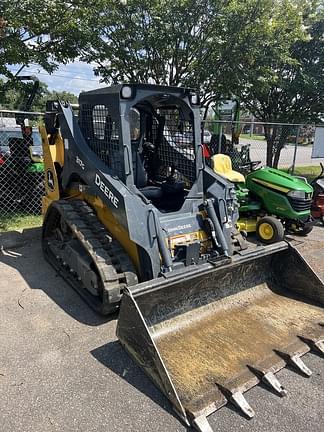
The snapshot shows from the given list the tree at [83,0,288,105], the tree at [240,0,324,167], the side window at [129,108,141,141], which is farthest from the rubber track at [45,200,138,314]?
the tree at [240,0,324,167]

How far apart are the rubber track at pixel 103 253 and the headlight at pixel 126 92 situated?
56.4 inches

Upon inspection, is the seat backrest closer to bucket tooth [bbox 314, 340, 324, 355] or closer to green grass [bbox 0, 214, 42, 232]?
green grass [bbox 0, 214, 42, 232]

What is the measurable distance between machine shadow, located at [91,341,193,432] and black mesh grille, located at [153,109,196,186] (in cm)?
232

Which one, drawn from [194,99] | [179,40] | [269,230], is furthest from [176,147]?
[179,40]

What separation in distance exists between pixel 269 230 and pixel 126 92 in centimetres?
357

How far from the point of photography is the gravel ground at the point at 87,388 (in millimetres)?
2480

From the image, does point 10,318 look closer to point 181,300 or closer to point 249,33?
point 181,300

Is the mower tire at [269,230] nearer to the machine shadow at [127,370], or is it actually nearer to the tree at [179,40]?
the machine shadow at [127,370]

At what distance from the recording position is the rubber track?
3459mm

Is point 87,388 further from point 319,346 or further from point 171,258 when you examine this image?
point 319,346

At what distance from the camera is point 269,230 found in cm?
605

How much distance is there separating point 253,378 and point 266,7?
26.8ft

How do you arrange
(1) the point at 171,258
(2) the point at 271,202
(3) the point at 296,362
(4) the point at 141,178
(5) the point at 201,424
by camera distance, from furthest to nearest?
(2) the point at 271,202, (4) the point at 141,178, (1) the point at 171,258, (3) the point at 296,362, (5) the point at 201,424

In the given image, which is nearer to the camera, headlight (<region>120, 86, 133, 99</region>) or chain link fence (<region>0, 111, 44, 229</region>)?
headlight (<region>120, 86, 133, 99</region>)
